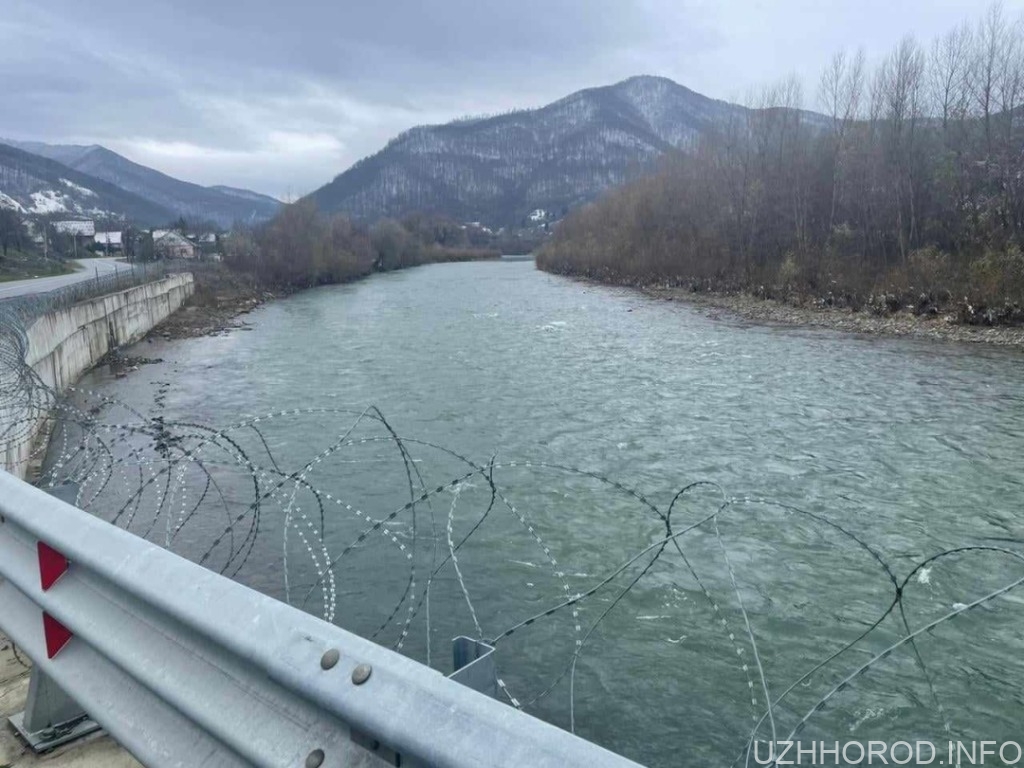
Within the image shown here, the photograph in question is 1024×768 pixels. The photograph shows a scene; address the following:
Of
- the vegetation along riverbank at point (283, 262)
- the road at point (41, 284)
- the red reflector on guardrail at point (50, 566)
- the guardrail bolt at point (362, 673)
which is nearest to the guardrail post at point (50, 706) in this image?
the red reflector on guardrail at point (50, 566)

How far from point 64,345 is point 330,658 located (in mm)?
23809

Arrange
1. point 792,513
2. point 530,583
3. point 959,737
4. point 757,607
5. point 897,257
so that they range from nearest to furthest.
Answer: point 959,737
point 757,607
point 530,583
point 792,513
point 897,257

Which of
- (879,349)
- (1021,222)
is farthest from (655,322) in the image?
(1021,222)

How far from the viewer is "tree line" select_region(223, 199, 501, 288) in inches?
2606

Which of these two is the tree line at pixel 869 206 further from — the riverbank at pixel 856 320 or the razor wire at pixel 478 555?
the razor wire at pixel 478 555

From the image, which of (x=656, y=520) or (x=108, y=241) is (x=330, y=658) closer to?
(x=656, y=520)

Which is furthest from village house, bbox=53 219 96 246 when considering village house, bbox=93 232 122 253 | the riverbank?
the riverbank

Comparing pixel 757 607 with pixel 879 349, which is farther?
pixel 879 349

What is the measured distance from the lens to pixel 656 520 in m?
10.7

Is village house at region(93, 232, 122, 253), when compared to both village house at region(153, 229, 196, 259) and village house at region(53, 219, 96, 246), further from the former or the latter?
village house at region(153, 229, 196, 259)

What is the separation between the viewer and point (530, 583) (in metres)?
8.86

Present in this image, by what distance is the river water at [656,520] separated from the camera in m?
6.68

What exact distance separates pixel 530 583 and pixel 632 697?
2.32 metres

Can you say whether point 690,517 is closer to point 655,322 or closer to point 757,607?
point 757,607
